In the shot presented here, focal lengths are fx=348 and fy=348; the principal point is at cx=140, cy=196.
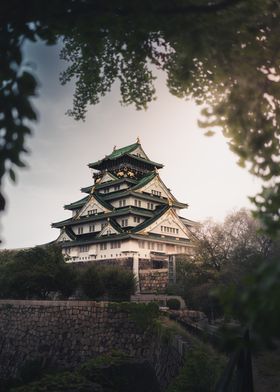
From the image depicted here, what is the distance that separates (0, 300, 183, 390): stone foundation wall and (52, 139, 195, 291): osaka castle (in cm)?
1103

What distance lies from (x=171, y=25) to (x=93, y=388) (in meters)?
7.87

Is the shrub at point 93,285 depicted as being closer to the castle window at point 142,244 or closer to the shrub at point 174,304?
the shrub at point 174,304

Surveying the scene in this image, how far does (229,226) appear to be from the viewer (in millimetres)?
25922

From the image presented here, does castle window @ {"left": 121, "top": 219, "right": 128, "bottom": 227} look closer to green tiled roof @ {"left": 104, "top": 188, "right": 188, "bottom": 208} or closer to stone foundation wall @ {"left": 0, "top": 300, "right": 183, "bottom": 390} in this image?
green tiled roof @ {"left": 104, "top": 188, "right": 188, "bottom": 208}

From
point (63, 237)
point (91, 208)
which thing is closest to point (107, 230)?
point (91, 208)

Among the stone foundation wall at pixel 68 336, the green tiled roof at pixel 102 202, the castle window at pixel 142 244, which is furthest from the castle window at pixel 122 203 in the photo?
the stone foundation wall at pixel 68 336

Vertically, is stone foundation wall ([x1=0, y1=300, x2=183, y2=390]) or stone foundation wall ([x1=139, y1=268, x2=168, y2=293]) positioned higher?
stone foundation wall ([x1=139, y1=268, x2=168, y2=293])

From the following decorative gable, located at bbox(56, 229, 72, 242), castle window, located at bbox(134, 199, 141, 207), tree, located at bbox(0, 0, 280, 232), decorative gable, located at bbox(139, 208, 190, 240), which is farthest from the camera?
decorative gable, located at bbox(56, 229, 72, 242)

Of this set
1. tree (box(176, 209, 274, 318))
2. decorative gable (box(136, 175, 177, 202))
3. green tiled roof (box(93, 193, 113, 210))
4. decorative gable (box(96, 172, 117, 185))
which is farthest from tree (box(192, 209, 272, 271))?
decorative gable (box(96, 172, 117, 185))

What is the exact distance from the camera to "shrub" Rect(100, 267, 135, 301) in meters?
22.5

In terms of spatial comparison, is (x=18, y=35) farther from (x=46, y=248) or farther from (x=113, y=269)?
(x=46, y=248)

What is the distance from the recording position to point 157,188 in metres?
41.0

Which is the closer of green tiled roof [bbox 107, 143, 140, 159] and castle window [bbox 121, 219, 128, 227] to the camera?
castle window [bbox 121, 219, 128, 227]

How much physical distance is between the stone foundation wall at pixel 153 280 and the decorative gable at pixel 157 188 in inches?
403
